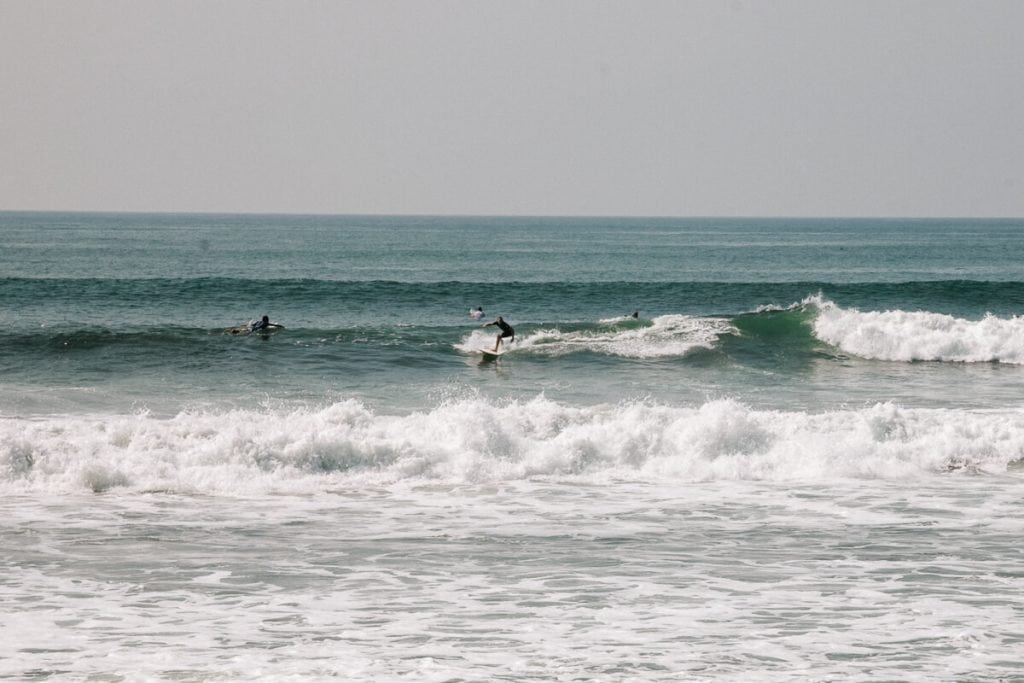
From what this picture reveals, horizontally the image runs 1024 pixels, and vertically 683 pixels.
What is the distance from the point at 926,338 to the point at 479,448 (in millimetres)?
18732

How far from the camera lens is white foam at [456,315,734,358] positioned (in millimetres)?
32750

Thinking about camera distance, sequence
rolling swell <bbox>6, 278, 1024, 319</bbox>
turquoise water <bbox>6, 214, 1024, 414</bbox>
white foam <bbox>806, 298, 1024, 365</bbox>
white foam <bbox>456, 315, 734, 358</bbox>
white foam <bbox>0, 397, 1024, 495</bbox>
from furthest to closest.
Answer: rolling swell <bbox>6, 278, 1024, 319</bbox> → white foam <bbox>456, 315, 734, 358</bbox> → white foam <bbox>806, 298, 1024, 365</bbox> → turquoise water <bbox>6, 214, 1024, 414</bbox> → white foam <bbox>0, 397, 1024, 495</bbox>

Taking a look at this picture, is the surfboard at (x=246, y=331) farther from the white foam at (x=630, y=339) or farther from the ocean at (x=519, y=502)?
the white foam at (x=630, y=339)

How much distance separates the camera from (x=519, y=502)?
1639 cm

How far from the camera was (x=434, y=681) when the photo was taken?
32.7 ft


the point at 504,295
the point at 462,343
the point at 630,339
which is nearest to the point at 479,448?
the point at 462,343

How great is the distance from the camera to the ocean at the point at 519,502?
10797 mm

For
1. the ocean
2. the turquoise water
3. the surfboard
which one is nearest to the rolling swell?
the turquoise water

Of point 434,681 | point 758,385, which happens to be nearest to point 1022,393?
point 758,385

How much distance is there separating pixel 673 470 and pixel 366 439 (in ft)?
16.0

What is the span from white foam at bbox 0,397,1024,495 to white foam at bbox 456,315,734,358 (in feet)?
38.9

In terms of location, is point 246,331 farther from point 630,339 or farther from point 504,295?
point 504,295

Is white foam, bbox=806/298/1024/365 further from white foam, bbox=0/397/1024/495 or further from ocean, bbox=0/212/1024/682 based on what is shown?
white foam, bbox=0/397/1024/495

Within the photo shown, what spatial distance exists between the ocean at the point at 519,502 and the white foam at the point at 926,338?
10 cm
